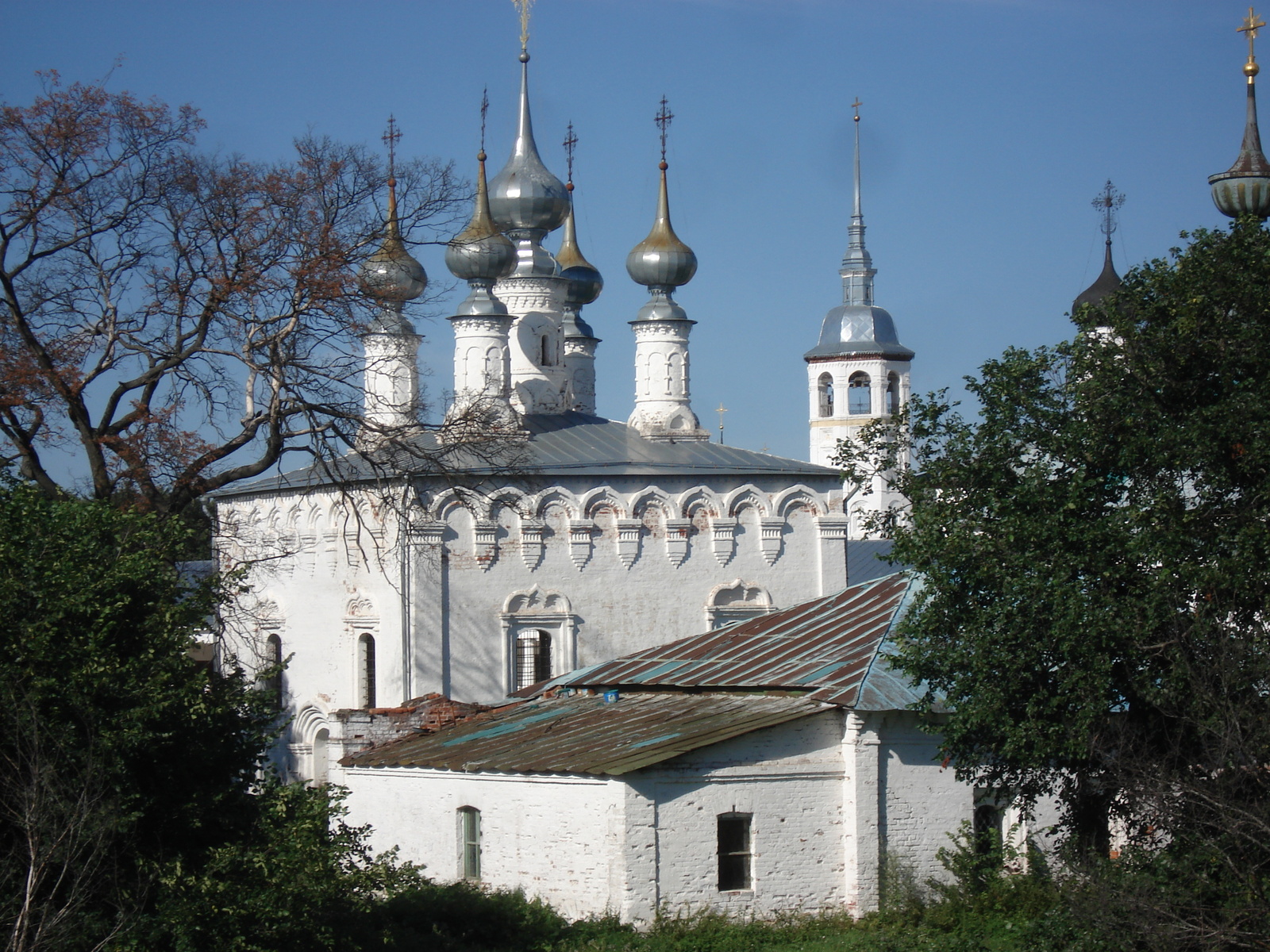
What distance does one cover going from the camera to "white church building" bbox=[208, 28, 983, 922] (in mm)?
14656

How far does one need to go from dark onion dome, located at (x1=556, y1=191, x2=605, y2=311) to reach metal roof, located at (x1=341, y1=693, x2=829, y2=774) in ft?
42.4

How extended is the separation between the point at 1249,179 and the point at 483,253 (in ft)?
34.7

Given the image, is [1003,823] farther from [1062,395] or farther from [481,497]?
[481,497]

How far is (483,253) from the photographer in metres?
25.0

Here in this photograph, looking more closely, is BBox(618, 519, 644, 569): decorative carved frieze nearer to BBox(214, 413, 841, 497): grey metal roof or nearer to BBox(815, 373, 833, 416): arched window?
BBox(214, 413, 841, 497): grey metal roof

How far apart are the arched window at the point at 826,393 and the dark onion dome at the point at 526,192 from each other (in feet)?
64.4

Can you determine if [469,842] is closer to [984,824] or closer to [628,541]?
[984,824]

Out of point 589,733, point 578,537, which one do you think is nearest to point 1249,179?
point 578,537

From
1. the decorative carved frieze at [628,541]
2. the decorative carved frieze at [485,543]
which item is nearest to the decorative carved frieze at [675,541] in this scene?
the decorative carved frieze at [628,541]

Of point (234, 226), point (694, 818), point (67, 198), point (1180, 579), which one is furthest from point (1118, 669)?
point (67, 198)

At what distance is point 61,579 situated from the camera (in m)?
10.3

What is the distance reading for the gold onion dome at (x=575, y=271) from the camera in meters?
30.4

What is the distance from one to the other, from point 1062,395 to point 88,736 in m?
7.50

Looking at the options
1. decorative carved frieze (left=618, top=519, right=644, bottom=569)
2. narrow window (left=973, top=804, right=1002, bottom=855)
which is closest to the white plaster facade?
narrow window (left=973, top=804, right=1002, bottom=855)
